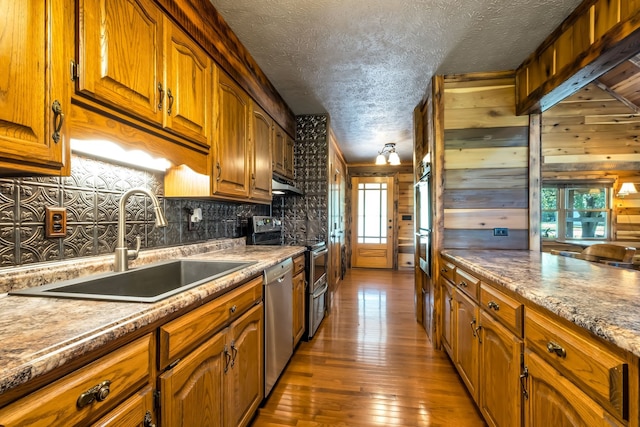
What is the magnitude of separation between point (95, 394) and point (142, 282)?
0.88 metres

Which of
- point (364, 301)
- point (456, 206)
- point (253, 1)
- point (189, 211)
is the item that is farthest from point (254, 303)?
point (364, 301)

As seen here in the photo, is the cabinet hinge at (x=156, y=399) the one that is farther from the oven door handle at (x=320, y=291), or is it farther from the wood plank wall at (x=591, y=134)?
the wood plank wall at (x=591, y=134)

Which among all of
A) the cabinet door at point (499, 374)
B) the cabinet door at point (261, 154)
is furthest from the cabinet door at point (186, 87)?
the cabinet door at point (499, 374)

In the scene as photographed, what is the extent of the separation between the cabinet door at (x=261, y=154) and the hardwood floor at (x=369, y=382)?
144 centimetres

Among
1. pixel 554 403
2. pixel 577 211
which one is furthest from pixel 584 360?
pixel 577 211

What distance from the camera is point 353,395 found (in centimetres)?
197

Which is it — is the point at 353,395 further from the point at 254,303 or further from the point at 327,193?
the point at 327,193

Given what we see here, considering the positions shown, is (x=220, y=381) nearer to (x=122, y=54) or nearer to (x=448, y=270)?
(x=122, y=54)

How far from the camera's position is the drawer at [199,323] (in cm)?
95

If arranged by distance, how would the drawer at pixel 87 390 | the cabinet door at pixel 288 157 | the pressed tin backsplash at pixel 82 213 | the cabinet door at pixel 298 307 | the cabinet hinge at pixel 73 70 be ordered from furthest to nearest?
the cabinet door at pixel 288 157 < the cabinet door at pixel 298 307 < the pressed tin backsplash at pixel 82 213 < the cabinet hinge at pixel 73 70 < the drawer at pixel 87 390

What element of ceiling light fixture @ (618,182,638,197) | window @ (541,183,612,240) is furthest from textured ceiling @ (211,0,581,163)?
ceiling light fixture @ (618,182,638,197)

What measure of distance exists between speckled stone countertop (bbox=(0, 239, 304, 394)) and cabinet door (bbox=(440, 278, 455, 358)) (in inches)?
67.1

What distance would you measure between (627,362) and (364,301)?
3.48 meters

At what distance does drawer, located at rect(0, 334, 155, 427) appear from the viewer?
569 millimetres
